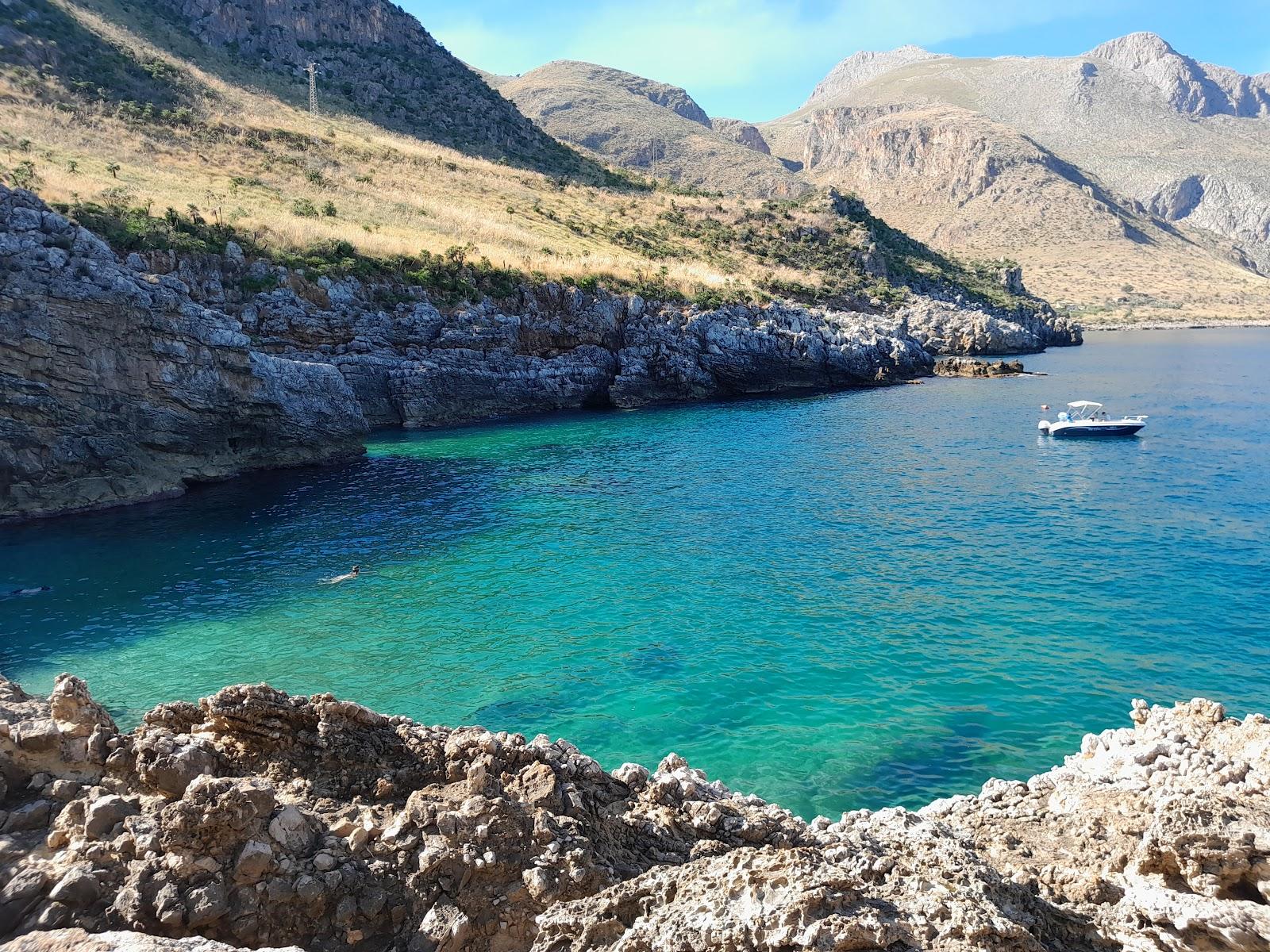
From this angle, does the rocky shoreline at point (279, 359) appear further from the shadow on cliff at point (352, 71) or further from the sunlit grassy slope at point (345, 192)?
the shadow on cliff at point (352, 71)

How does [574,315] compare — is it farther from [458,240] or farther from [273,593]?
[273,593]

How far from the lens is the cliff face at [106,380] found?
27078mm

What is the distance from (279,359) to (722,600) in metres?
24.2

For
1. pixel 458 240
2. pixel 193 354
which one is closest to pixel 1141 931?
pixel 193 354

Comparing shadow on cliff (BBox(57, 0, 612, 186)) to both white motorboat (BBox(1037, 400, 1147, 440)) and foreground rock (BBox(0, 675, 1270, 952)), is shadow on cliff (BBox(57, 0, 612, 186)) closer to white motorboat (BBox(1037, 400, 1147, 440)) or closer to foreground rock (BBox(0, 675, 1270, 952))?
white motorboat (BBox(1037, 400, 1147, 440))

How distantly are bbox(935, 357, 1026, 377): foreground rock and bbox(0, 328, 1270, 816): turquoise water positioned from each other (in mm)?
30593

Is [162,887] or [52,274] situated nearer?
[162,887]

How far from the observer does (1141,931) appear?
20.1 ft

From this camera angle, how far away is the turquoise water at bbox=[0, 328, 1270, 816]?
14.9 meters

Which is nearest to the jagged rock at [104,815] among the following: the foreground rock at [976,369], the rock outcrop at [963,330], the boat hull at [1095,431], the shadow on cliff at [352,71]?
the boat hull at [1095,431]

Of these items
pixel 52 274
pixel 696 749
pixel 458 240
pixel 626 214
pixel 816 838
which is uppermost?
pixel 626 214

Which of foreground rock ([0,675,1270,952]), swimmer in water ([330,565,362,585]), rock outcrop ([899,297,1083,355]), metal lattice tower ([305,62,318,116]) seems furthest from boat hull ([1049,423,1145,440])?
metal lattice tower ([305,62,318,116])

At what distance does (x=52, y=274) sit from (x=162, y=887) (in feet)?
98.7

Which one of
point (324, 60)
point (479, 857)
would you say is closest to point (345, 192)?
point (324, 60)
